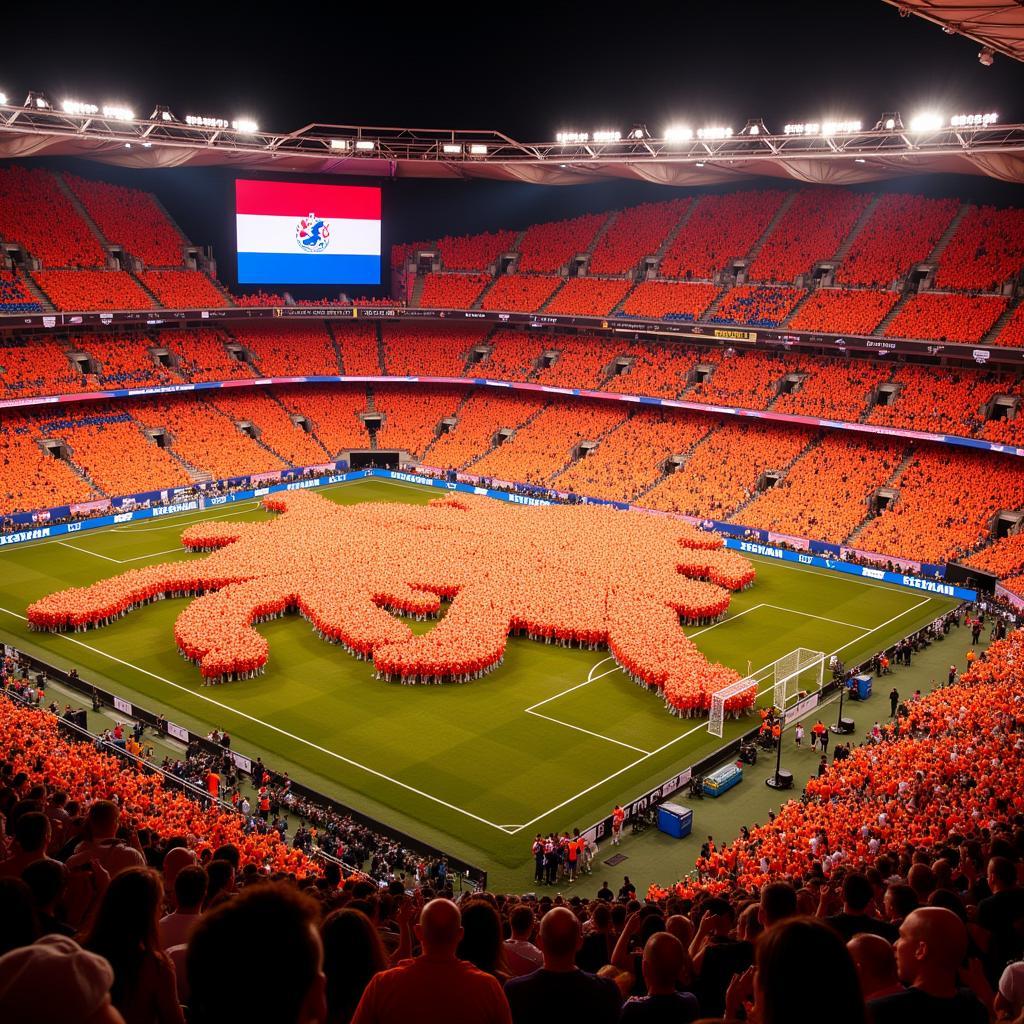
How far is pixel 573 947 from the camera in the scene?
5477mm

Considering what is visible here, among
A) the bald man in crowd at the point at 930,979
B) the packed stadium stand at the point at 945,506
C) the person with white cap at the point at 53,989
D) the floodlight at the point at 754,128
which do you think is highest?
the floodlight at the point at 754,128

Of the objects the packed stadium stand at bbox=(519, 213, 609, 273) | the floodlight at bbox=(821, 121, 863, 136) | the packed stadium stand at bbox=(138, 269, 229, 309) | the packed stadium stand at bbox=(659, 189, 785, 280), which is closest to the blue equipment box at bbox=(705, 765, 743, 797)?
the floodlight at bbox=(821, 121, 863, 136)

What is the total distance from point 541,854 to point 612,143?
48379mm

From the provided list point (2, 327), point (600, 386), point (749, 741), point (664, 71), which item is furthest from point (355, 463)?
point (749, 741)

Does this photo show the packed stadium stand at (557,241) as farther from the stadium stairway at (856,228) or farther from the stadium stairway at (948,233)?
the stadium stairway at (948,233)

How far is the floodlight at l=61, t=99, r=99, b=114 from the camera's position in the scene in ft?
177

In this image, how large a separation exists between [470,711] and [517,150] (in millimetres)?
48608

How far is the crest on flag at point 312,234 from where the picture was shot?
236ft

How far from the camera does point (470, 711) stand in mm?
32875

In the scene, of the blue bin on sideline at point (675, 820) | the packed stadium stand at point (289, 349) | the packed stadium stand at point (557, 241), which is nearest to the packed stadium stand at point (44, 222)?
the packed stadium stand at point (289, 349)

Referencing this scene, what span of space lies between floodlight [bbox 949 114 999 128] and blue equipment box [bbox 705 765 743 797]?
35.7 metres

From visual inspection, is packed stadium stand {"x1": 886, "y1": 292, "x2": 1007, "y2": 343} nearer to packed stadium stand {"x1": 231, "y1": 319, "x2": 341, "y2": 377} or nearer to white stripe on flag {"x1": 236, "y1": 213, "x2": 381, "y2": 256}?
Answer: white stripe on flag {"x1": 236, "y1": 213, "x2": 381, "y2": 256}

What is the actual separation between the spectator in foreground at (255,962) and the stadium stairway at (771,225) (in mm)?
68233

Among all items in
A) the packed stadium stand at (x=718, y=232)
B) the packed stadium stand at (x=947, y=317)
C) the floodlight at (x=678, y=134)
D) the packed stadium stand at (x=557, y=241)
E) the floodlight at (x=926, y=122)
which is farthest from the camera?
the packed stadium stand at (x=557, y=241)
